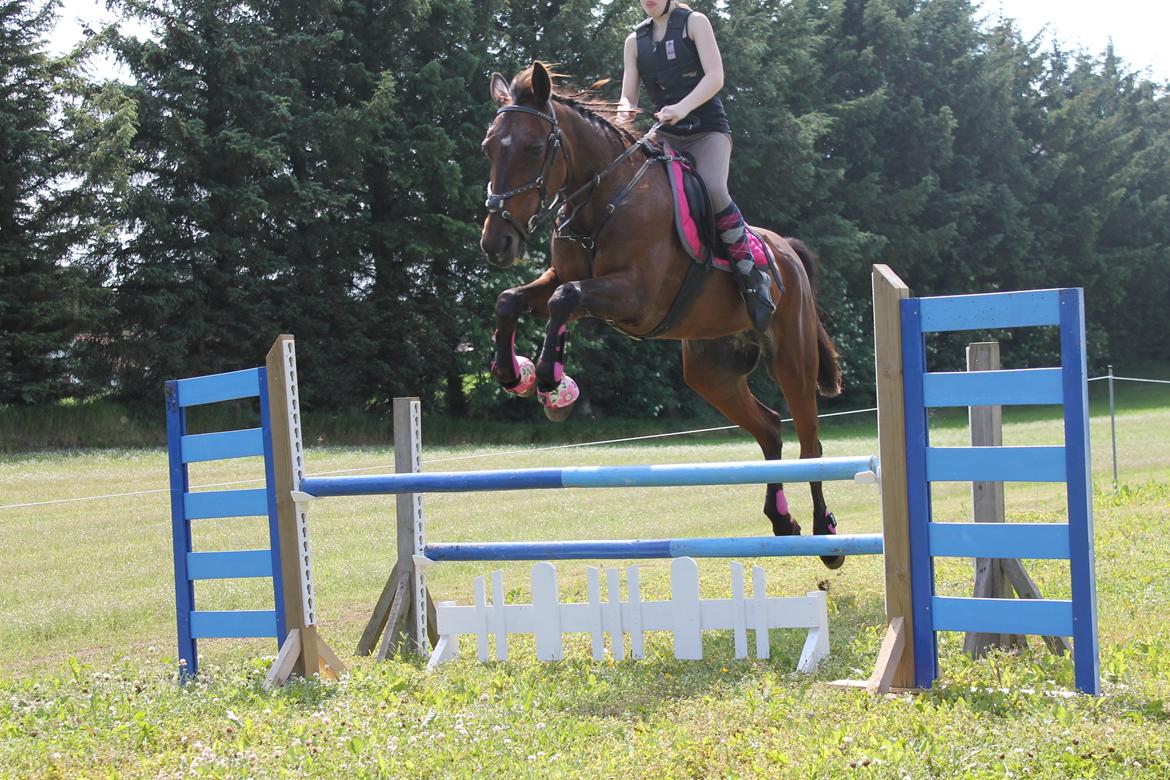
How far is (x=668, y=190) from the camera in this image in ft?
19.4

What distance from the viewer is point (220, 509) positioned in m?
5.40

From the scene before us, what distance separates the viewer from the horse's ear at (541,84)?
5.46 metres

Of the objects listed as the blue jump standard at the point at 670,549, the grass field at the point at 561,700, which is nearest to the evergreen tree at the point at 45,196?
the grass field at the point at 561,700

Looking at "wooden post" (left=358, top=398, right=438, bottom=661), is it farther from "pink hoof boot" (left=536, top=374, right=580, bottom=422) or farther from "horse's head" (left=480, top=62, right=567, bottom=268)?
"horse's head" (left=480, top=62, right=567, bottom=268)

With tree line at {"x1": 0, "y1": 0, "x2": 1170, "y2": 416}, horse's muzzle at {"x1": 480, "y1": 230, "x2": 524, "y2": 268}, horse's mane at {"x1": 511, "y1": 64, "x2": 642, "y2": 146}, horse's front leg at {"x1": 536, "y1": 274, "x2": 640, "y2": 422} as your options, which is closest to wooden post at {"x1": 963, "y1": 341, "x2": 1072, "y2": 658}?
horse's front leg at {"x1": 536, "y1": 274, "x2": 640, "y2": 422}

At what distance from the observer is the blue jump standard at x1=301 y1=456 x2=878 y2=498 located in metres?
4.67

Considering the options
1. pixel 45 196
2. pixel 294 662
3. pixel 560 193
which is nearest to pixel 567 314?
pixel 560 193

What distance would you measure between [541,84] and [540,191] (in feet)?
1.75

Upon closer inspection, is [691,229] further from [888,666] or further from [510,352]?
[888,666]

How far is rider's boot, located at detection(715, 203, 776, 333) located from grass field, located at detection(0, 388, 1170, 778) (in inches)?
67.1

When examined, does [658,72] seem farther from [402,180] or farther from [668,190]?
[402,180]

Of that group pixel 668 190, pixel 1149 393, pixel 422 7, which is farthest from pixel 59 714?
pixel 1149 393

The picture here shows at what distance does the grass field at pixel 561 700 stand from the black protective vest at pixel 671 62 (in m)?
2.88

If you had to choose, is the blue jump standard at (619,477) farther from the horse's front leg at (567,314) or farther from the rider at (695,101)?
the rider at (695,101)
